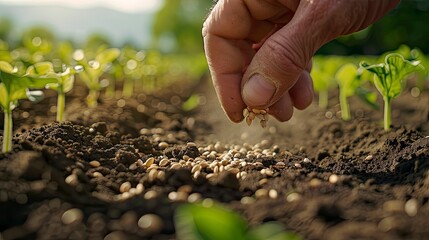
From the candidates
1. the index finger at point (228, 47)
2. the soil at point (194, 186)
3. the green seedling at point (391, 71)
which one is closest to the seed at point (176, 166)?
the soil at point (194, 186)

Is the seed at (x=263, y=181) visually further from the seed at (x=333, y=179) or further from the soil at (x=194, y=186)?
the seed at (x=333, y=179)

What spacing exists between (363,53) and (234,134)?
2687 centimetres

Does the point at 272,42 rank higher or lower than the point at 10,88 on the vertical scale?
higher

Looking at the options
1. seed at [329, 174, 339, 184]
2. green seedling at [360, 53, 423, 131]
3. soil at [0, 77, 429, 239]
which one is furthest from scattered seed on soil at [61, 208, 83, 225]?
green seedling at [360, 53, 423, 131]

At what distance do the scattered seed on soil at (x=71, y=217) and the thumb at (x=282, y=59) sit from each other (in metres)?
1.12

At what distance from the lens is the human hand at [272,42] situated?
7.15ft

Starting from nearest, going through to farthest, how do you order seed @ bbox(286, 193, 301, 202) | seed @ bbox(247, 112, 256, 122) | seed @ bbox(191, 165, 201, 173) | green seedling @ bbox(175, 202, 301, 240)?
green seedling @ bbox(175, 202, 301, 240) → seed @ bbox(286, 193, 301, 202) → seed @ bbox(191, 165, 201, 173) → seed @ bbox(247, 112, 256, 122)

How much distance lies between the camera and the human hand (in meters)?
2.18

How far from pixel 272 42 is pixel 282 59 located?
0.09 m

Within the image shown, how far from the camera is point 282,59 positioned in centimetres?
Result: 224

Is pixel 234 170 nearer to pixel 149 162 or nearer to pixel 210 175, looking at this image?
pixel 210 175

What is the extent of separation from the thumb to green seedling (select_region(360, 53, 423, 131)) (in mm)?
787

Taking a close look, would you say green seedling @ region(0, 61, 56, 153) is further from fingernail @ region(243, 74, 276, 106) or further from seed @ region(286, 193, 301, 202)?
seed @ region(286, 193, 301, 202)

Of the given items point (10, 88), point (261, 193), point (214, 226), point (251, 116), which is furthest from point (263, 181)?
point (10, 88)
